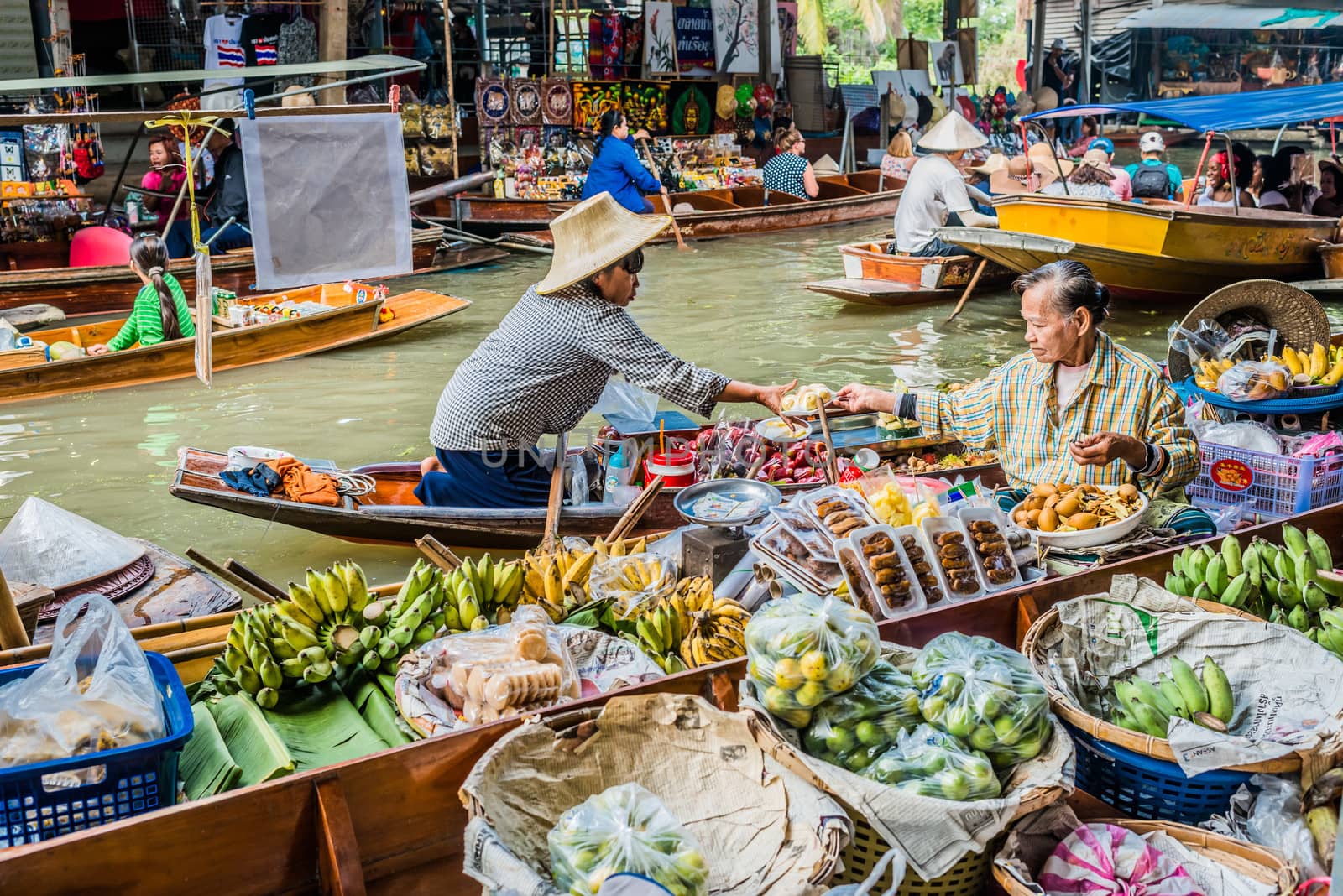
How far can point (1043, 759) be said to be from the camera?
1927 mm

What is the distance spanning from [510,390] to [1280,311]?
352 centimetres

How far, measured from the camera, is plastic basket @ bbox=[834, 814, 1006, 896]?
6.11ft

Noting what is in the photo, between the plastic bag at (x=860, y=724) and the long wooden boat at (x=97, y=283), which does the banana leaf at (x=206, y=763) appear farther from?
the long wooden boat at (x=97, y=283)

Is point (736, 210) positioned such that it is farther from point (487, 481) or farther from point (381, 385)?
point (487, 481)

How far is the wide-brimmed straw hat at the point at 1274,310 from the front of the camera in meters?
5.26

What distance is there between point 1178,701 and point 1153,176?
1107cm

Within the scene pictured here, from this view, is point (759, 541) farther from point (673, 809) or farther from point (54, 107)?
point (54, 107)

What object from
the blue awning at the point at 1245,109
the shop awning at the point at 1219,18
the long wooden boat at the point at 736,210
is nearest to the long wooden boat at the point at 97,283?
the long wooden boat at the point at 736,210

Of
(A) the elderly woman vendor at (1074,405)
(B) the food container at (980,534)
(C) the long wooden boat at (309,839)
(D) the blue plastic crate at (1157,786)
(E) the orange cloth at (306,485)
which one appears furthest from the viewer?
(E) the orange cloth at (306,485)

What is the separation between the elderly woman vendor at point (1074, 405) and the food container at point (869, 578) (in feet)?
2.73

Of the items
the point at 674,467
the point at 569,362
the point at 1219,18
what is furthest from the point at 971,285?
the point at 1219,18

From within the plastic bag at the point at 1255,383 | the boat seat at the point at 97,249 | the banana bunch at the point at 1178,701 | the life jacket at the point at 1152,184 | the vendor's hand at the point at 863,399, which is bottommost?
the banana bunch at the point at 1178,701

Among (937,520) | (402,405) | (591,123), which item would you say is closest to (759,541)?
(937,520)

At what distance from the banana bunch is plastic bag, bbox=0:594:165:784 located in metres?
1.75
